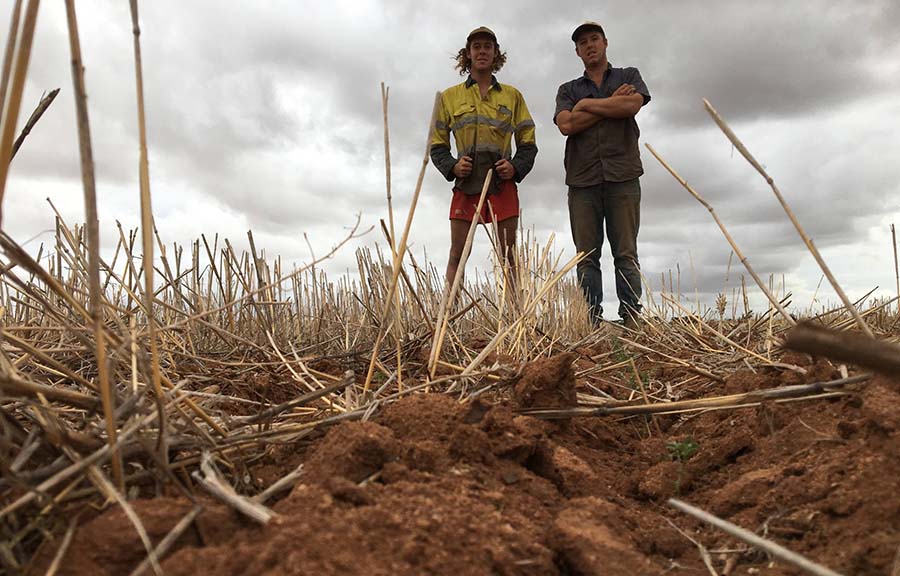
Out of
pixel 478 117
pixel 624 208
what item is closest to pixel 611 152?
pixel 624 208

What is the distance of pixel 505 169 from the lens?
14.1 feet

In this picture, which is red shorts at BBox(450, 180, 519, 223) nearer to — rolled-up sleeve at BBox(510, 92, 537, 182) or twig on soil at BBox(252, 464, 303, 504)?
rolled-up sleeve at BBox(510, 92, 537, 182)

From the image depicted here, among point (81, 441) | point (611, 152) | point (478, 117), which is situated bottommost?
point (81, 441)

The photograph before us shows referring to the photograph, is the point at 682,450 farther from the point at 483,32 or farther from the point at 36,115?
the point at 483,32

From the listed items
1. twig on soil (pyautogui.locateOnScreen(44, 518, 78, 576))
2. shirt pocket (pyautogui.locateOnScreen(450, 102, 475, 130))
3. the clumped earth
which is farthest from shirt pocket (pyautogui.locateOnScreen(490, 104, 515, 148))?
twig on soil (pyautogui.locateOnScreen(44, 518, 78, 576))

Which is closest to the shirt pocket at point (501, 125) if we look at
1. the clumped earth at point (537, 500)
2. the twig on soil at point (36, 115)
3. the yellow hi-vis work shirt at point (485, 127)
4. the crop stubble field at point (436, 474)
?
the yellow hi-vis work shirt at point (485, 127)

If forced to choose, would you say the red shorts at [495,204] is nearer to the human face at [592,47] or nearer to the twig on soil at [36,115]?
the human face at [592,47]

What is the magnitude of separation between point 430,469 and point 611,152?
379 cm

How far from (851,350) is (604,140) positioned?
13.4 feet

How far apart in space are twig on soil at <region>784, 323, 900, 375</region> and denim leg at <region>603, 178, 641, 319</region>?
391 cm

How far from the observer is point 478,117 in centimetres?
453

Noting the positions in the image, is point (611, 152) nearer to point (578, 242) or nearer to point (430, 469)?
point (578, 242)

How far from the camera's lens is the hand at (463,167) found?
14.1ft

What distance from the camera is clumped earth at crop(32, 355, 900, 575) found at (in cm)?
77
